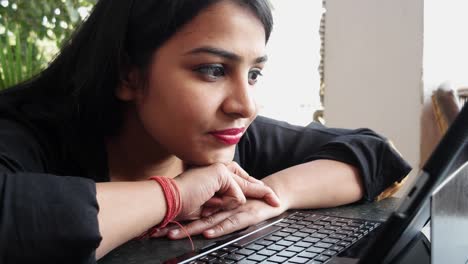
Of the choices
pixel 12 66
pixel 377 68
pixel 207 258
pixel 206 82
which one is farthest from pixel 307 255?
pixel 377 68

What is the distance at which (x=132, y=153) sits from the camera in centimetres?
100

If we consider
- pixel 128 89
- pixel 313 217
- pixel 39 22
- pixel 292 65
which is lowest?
pixel 313 217

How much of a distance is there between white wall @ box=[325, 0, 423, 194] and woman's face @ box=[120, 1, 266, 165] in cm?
131

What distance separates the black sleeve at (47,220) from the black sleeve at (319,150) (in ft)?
1.99

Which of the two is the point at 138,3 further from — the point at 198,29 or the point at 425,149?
Result: the point at 425,149

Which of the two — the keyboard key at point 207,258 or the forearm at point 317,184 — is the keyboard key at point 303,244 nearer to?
the keyboard key at point 207,258

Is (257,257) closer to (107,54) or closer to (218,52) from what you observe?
(218,52)

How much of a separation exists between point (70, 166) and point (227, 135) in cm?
29

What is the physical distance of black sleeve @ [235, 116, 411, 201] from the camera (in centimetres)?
104

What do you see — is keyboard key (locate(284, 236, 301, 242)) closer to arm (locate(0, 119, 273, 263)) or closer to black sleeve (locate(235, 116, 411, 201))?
arm (locate(0, 119, 273, 263))

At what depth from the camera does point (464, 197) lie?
49 centimetres

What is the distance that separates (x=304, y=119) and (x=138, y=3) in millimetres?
2112

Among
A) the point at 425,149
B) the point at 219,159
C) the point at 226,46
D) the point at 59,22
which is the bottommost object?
the point at 425,149

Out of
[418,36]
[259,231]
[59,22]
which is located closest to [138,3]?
[259,231]
